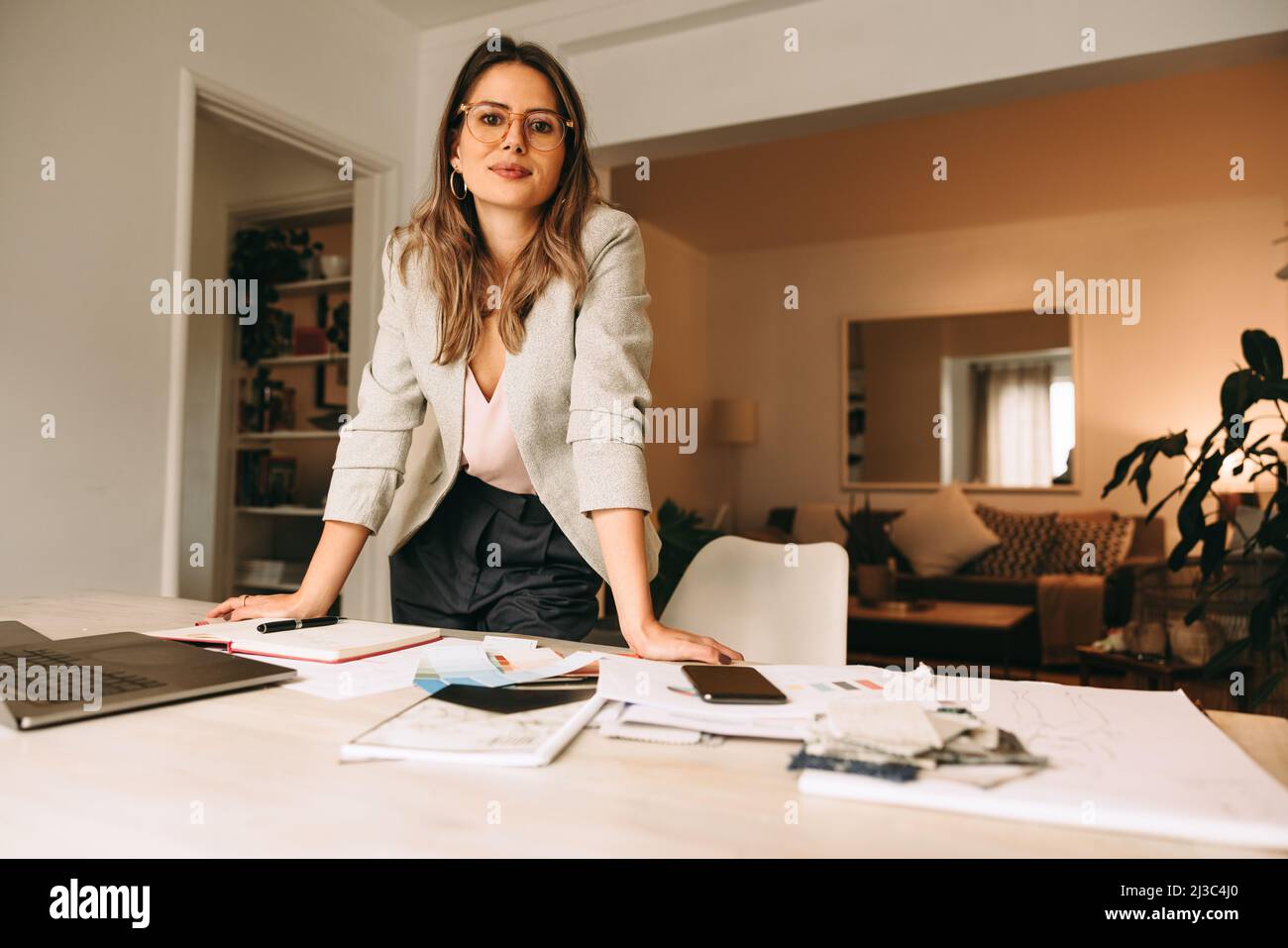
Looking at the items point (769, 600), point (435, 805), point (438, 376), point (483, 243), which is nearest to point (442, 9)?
point (483, 243)

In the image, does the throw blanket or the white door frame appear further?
the throw blanket

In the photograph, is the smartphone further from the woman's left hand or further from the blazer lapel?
the blazer lapel

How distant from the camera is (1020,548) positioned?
5.55 metres

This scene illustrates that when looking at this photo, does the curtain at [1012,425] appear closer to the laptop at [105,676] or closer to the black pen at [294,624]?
the black pen at [294,624]

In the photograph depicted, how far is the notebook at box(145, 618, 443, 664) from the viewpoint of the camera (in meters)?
0.97

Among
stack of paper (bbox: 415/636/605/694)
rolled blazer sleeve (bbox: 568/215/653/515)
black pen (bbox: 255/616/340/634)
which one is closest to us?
stack of paper (bbox: 415/636/605/694)

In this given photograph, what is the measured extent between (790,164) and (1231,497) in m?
2.96

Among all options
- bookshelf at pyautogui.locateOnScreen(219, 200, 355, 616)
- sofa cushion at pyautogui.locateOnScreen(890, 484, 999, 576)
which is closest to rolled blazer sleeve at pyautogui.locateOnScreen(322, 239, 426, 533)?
bookshelf at pyautogui.locateOnScreen(219, 200, 355, 616)

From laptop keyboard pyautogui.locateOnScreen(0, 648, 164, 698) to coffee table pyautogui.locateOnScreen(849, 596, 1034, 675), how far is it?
3.55 m

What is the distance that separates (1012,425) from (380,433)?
5801 millimetres

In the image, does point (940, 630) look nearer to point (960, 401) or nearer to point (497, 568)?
point (960, 401)

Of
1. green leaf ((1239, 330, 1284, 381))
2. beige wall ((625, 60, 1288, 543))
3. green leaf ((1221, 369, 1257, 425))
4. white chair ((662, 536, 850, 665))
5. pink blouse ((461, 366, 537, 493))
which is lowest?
white chair ((662, 536, 850, 665))

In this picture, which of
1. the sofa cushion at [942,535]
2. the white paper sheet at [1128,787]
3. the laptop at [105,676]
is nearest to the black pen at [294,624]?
the laptop at [105,676]

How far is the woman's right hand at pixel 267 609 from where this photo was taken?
123cm
